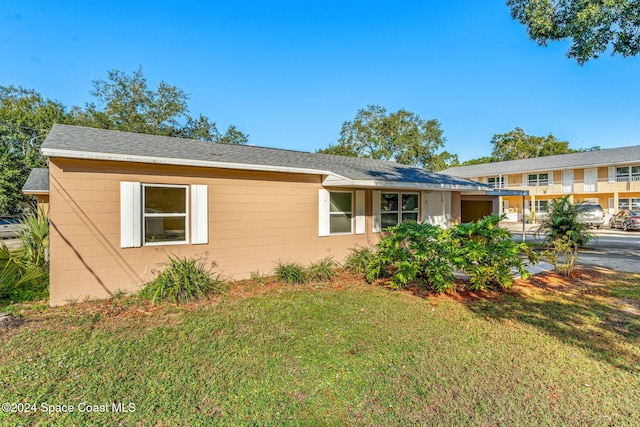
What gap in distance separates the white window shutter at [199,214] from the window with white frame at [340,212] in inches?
136

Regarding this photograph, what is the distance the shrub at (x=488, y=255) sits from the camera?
19.2 ft

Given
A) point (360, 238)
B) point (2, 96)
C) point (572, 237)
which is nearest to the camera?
point (360, 238)

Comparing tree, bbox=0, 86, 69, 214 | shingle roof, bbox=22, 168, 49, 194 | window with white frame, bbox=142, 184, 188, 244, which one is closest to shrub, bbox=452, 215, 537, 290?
window with white frame, bbox=142, 184, 188, 244

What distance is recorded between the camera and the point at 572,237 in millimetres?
11367

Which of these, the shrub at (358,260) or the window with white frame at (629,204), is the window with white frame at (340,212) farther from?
the window with white frame at (629,204)

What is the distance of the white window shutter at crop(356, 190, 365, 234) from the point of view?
900 centimetres

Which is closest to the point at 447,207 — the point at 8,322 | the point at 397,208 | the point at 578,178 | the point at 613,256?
the point at 397,208

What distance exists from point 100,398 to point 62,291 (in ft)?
12.2

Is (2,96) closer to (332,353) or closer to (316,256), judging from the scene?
(316,256)

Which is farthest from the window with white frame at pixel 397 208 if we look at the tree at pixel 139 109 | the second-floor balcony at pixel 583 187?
the second-floor balcony at pixel 583 187

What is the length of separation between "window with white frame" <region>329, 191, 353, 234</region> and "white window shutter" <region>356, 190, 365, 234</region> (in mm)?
194

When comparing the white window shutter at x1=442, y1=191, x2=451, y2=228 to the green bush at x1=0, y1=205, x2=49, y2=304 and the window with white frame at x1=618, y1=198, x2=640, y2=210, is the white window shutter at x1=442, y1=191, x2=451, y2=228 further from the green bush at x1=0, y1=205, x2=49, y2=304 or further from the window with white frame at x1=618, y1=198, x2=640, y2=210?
the window with white frame at x1=618, y1=198, x2=640, y2=210

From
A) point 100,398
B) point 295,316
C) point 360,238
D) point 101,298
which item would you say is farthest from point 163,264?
point 360,238

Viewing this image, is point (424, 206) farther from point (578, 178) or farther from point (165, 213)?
point (578, 178)
